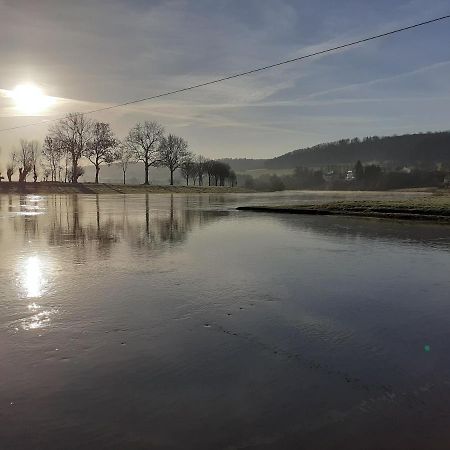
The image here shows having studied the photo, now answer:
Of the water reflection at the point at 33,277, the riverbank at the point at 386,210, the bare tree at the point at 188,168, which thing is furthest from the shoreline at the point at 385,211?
the bare tree at the point at 188,168

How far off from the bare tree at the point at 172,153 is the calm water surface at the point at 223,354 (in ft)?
290

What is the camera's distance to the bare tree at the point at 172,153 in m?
98.4

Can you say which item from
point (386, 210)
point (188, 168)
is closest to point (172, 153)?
point (188, 168)

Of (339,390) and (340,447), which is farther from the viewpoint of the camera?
(339,390)

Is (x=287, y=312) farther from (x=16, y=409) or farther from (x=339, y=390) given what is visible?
(x=16, y=409)

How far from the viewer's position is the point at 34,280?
9.25m

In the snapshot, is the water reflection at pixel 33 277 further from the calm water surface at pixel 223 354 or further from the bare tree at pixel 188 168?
the bare tree at pixel 188 168

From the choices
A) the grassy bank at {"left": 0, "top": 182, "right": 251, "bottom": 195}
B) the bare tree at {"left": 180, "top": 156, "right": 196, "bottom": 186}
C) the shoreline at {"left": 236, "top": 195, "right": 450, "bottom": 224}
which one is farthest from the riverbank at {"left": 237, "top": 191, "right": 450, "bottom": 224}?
the bare tree at {"left": 180, "top": 156, "right": 196, "bottom": 186}

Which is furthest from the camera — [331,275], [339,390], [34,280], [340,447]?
[331,275]

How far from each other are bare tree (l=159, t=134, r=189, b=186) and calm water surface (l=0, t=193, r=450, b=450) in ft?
290

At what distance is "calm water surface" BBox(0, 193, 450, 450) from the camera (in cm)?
388

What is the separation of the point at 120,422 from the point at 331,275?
22.9 feet

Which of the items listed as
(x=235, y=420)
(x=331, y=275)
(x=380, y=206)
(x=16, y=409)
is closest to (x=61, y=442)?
(x=16, y=409)

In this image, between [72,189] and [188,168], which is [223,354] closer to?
[72,189]
